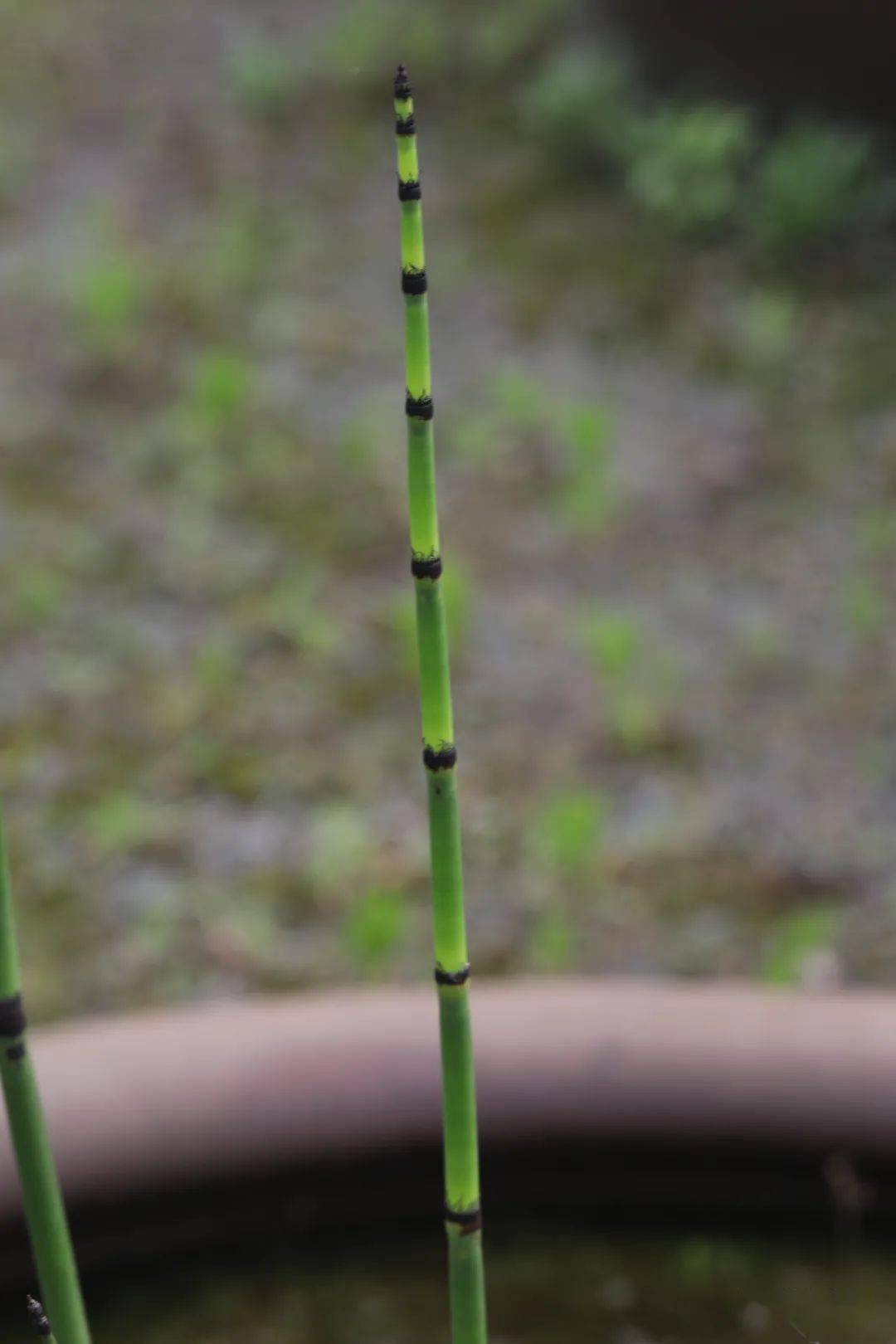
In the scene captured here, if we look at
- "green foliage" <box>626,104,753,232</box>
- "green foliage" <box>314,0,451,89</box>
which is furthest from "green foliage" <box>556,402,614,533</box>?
"green foliage" <box>314,0,451,89</box>

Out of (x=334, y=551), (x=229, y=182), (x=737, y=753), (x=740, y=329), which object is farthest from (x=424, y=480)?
(x=229, y=182)

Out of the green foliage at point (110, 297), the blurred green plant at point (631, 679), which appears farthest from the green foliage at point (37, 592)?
the blurred green plant at point (631, 679)

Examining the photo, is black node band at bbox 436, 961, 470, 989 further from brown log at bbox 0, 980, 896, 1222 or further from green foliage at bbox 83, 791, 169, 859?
green foliage at bbox 83, 791, 169, 859

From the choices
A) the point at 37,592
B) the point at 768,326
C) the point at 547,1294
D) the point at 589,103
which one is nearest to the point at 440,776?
the point at 547,1294

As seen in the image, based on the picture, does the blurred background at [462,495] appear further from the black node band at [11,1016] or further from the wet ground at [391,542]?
the black node band at [11,1016]

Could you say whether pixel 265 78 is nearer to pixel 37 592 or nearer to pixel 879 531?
pixel 37 592
